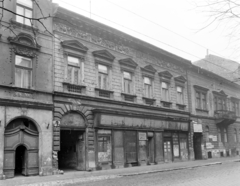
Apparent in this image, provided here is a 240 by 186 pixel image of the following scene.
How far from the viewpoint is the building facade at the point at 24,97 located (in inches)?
523

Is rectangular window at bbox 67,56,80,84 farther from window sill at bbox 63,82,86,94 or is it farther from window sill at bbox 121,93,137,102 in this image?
window sill at bbox 121,93,137,102

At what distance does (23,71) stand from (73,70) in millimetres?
3214

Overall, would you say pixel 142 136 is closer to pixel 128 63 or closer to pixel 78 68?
pixel 128 63

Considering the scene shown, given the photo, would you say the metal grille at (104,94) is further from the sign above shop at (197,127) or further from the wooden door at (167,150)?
the sign above shop at (197,127)

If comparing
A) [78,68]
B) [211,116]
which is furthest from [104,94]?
[211,116]

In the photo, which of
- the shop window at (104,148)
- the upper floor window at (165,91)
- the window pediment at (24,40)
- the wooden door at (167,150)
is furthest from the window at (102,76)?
the wooden door at (167,150)

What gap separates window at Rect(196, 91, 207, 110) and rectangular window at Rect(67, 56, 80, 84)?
49.9 feet

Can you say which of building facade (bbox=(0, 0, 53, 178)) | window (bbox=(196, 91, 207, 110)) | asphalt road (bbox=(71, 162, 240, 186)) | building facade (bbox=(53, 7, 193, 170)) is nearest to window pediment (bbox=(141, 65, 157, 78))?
building facade (bbox=(53, 7, 193, 170))

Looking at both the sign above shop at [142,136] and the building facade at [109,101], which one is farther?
the sign above shop at [142,136]

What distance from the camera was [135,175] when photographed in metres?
14.8

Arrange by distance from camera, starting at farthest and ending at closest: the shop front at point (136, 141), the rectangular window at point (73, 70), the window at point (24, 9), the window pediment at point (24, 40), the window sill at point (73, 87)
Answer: the shop front at point (136, 141), the rectangular window at point (73, 70), the window sill at point (73, 87), the window at point (24, 9), the window pediment at point (24, 40)

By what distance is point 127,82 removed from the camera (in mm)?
20391

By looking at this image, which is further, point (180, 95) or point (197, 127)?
point (197, 127)

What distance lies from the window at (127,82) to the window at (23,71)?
7.34 meters
